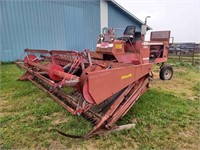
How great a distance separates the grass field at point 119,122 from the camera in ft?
7.93

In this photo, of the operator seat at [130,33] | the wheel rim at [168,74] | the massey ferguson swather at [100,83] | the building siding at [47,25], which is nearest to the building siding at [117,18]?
the building siding at [47,25]

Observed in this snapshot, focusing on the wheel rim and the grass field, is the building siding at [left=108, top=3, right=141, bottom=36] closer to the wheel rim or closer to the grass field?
the wheel rim

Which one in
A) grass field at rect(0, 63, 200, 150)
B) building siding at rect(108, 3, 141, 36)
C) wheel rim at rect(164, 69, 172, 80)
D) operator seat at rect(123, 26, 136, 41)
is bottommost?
grass field at rect(0, 63, 200, 150)

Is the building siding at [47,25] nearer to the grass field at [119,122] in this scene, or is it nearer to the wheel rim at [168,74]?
the grass field at [119,122]

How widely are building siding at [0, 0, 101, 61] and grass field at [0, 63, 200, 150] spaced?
17.8 feet

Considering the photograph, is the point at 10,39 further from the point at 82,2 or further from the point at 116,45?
the point at 116,45

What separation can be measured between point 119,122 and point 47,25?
27.7ft

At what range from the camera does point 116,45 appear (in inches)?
165

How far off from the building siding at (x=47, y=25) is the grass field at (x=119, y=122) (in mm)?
5432

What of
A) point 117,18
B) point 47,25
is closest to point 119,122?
point 47,25

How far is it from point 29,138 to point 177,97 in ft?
10.8

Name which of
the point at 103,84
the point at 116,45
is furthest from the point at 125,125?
the point at 116,45

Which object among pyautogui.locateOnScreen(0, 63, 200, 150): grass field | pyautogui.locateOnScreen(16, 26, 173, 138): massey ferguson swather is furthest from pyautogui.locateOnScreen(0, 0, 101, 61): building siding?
pyautogui.locateOnScreen(16, 26, 173, 138): massey ferguson swather

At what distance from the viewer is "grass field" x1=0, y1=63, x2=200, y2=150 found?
2418 mm
